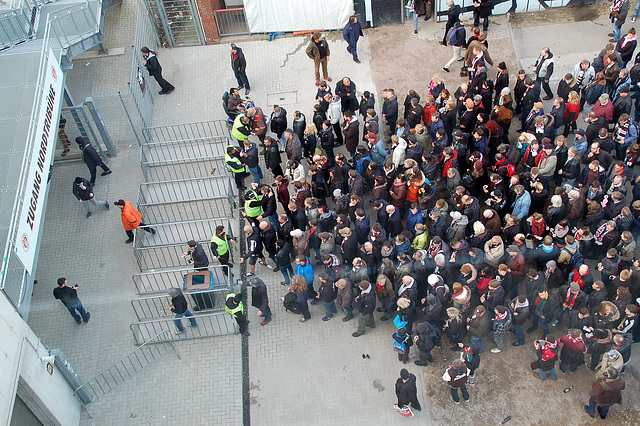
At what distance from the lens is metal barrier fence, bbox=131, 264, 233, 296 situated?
493 inches

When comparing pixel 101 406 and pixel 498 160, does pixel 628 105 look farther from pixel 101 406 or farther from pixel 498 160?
pixel 101 406

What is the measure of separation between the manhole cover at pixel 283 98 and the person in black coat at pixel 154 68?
292 centimetres

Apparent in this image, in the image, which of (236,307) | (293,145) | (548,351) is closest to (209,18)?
(293,145)

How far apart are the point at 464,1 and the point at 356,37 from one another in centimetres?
365

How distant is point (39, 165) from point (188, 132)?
17.0ft

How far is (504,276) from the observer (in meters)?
10.6

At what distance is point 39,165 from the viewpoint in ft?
37.4

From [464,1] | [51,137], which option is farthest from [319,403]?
[464,1]

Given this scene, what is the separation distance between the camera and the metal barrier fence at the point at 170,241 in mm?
13031

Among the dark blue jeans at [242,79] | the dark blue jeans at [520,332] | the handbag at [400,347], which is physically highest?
the dark blue jeans at [242,79]

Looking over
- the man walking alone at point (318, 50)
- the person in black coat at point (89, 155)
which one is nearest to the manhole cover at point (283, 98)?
the man walking alone at point (318, 50)

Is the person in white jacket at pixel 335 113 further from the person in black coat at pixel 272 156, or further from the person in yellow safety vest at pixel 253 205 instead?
the person in yellow safety vest at pixel 253 205

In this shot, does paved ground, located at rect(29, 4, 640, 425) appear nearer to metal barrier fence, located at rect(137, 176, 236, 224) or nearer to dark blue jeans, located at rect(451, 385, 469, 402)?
dark blue jeans, located at rect(451, 385, 469, 402)

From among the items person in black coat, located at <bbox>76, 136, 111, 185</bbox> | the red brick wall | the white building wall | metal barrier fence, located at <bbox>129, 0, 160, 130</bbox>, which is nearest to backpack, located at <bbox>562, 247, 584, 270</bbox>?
the white building wall
